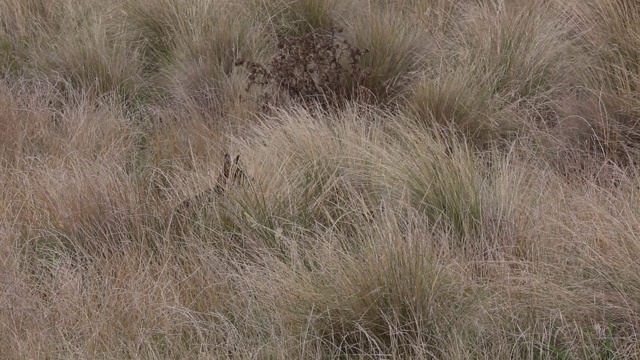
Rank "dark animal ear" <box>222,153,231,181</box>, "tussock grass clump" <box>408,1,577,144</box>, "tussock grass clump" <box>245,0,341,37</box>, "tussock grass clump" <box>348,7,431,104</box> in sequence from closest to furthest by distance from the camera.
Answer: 1. "dark animal ear" <box>222,153,231,181</box>
2. "tussock grass clump" <box>408,1,577,144</box>
3. "tussock grass clump" <box>348,7,431,104</box>
4. "tussock grass clump" <box>245,0,341,37</box>

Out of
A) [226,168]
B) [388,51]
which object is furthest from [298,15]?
[226,168]

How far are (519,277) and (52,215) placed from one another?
1.97 m

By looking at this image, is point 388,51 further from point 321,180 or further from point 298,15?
point 321,180

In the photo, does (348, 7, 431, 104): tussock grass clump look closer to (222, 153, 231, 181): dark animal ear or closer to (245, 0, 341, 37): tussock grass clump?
(245, 0, 341, 37): tussock grass clump

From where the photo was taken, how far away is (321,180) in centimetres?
405

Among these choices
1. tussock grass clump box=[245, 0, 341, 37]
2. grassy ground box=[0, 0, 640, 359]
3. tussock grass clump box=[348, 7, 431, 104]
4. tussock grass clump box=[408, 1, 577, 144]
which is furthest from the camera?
tussock grass clump box=[245, 0, 341, 37]

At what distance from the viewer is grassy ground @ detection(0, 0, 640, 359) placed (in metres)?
3.00

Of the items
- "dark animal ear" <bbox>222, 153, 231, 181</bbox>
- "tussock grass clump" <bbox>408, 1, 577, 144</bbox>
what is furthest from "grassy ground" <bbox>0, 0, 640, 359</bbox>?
"dark animal ear" <bbox>222, 153, 231, 181</bbox>

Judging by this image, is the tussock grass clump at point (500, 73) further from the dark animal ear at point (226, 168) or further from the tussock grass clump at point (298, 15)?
the dark animal ear at point (226, 168)

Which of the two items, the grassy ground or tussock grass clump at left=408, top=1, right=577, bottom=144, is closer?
the grassy ground

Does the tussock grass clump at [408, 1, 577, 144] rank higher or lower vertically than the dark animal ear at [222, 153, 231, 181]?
higher

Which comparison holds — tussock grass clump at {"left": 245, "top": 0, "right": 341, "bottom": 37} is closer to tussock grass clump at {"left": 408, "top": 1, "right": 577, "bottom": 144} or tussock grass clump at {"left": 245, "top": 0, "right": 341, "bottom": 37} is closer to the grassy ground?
the grassy ground

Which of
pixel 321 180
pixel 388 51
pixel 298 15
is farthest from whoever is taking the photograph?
pixel 298 15

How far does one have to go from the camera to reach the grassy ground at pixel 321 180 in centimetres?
300
